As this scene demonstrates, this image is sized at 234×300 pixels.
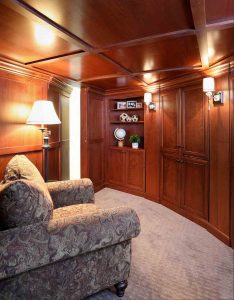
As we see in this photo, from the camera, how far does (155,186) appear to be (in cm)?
396

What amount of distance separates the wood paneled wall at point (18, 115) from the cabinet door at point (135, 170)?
6.09 ft

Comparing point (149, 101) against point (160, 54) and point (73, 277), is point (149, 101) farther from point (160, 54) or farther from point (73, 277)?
point (73, 277)

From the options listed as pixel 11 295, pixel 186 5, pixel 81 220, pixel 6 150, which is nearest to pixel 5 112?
pixel 6 150

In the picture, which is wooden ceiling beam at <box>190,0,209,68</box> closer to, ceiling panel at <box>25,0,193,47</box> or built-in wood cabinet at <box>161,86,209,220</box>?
ceiling panel at <box>25,0,193,47</box>

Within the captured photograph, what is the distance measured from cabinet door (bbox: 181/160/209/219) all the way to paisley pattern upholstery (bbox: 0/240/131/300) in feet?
5.18

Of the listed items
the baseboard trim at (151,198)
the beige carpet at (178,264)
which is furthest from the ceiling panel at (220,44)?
the baseboard trim at (151,198)

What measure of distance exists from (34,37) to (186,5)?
1.22m

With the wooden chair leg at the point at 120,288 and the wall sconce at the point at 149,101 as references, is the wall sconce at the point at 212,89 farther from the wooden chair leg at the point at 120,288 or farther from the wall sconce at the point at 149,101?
the wooden chair leg at the point at 120,288

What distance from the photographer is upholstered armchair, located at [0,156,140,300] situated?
4.38 ft

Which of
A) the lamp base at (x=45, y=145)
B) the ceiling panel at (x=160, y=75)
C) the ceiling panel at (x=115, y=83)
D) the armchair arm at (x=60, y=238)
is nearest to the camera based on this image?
the armchair arm at (x=60, y=238)

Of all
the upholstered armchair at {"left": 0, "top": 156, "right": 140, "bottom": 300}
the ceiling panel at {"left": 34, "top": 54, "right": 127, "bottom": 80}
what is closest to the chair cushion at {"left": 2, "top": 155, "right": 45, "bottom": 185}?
the upholstered armchair at {"left": 0, "top": 156, "right": 140, "bottom": 300}

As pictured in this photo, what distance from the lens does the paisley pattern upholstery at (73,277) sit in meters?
1.37

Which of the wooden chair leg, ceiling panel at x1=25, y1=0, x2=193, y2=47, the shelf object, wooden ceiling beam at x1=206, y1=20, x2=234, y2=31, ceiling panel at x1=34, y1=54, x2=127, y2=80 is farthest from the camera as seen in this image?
the shelf object

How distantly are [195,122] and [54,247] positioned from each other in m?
2.36
